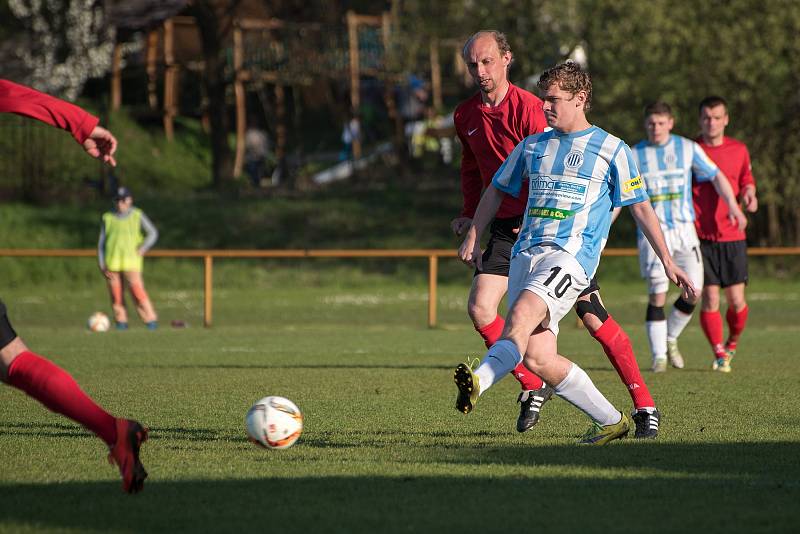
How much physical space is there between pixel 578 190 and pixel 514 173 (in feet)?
1.36

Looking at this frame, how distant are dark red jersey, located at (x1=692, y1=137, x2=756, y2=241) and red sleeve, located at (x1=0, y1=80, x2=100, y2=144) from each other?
737 centimetres

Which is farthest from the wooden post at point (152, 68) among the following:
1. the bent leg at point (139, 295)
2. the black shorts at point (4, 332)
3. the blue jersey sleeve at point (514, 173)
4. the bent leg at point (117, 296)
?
the black shorts at point (4, 332)

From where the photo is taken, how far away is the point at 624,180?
656 centimetres

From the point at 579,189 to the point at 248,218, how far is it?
72.2ft

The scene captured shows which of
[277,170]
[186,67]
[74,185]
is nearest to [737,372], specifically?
[74,185]

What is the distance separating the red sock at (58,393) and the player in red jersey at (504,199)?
2.79m

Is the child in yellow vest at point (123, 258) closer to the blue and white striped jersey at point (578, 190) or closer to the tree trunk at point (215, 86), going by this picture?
the blue and white striped jersey at point (578, 190)

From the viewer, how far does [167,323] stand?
19438 millimetres

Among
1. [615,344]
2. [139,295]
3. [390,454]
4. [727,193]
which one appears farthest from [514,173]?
[139,295]

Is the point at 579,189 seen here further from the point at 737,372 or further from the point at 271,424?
the point at 737,372

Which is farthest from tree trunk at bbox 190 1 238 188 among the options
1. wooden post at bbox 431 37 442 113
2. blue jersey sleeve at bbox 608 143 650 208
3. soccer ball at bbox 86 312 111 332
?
blue jersey sleeve at bbox 608 143 650 208

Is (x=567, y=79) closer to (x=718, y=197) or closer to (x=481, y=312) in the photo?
(x=481, y=312)

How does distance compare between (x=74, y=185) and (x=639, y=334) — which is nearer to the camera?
(x=639, y=334)

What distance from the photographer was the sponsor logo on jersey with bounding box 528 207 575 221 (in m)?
6.49
